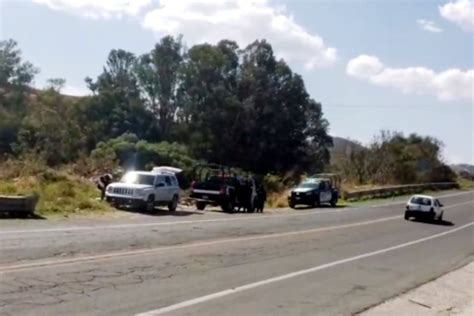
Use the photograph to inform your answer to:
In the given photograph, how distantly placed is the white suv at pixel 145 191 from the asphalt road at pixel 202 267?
500 centimetres

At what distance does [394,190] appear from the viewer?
2650 inches

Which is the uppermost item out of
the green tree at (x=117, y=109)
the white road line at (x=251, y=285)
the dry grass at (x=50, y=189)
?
the green tree at (x=117, y=109)

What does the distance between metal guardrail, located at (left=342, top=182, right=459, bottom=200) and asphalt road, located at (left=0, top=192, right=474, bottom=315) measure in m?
31.8

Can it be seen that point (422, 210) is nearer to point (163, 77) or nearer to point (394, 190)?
point (394, 190)

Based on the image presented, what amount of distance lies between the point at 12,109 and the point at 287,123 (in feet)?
87.0

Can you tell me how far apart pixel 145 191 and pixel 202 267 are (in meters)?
16.7

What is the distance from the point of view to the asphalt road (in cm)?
1012

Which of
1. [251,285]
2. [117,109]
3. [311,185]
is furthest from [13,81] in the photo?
[251,285]

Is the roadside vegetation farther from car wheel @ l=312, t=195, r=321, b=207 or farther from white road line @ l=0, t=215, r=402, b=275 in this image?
white road line @ l=0, t=215, r=402, b=275

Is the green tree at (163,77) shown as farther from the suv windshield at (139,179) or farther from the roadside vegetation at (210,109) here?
the suv windshield at (139,179)

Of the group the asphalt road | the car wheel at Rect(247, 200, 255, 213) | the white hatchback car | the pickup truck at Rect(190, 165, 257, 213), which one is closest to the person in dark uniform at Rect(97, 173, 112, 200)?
the pickup truck at Rect(190, 165, 257, 213)

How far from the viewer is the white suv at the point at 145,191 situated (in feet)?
100

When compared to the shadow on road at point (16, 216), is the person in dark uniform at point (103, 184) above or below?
above

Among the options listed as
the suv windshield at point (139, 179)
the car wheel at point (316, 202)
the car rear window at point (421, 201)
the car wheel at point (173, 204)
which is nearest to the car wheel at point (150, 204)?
the suv windshield at point (139, 179)
